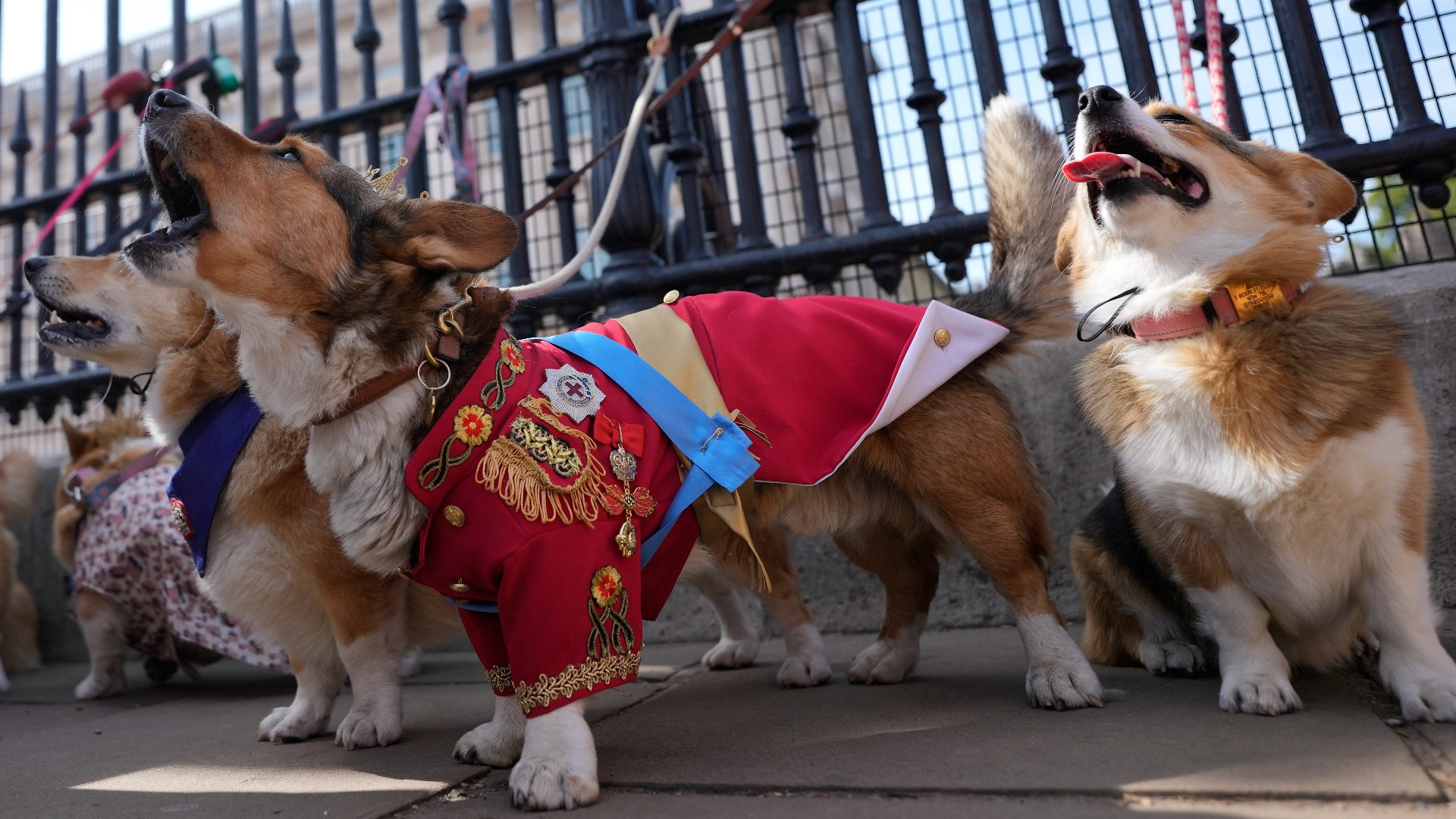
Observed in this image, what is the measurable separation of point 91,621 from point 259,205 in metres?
2.37

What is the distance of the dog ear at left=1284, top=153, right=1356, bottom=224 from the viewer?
1970 millimetres

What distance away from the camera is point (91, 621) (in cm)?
331

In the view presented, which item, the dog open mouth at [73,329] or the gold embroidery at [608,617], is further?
the dog open mouth at [73,329]

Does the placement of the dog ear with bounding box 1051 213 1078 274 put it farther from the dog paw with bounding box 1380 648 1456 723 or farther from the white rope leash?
the white rope leash

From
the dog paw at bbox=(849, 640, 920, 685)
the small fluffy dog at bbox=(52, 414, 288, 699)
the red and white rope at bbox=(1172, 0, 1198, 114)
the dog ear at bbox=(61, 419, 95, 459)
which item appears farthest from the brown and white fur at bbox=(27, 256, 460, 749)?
the red and white rope at bbox=(1172, 0, 1198, 114)

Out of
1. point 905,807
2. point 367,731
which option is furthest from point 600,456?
point 367,731

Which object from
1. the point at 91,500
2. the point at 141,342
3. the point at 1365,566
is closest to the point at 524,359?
the point at 141,342

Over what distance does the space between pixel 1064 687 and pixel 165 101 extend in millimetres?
2223

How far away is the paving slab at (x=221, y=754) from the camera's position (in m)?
1.64

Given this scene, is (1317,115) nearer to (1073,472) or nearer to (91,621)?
(1073,472)

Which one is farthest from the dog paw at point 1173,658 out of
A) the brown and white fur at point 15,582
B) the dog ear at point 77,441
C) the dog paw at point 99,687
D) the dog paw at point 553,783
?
the brown and white fur at point 15,582

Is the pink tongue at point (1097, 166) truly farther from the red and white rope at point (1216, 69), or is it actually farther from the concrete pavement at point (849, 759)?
the concrete pavement at point (849, 759)

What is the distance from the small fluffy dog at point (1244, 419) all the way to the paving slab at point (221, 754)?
1.42 m

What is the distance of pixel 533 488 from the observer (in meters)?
1.60
